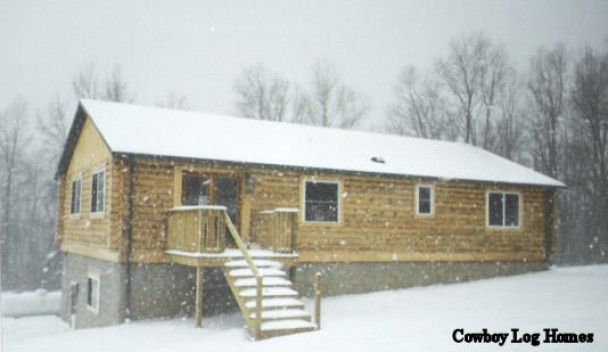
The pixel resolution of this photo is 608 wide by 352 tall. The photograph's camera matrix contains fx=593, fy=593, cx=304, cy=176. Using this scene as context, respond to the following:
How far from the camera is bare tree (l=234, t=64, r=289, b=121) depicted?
43656mm

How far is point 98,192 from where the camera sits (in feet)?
51.9

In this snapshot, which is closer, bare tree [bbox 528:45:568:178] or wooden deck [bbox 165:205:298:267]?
wooden deck [bbox 165:205:298:267]

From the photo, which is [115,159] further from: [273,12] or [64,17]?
[273,12]

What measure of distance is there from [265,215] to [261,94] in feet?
99.3

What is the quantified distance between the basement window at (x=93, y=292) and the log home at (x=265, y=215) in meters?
0.04

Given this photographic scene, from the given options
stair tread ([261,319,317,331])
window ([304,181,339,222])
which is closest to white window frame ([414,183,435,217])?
window ([304,181,339,222])

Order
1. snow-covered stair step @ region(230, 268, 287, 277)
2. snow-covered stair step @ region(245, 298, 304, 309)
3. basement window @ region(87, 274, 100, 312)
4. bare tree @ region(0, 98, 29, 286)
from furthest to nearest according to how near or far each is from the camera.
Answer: bare tree @ region(0, 98, 29, 286) < basement window @ region(87, 274, 100, 312) < snow-covered stair step @ region(230, 268, 287, 277) < snow-covered stair step @ region(245, 298, 304, 309)

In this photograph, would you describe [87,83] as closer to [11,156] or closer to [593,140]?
[11,156]

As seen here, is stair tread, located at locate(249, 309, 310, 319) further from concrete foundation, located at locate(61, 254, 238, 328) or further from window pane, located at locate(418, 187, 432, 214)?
window pane, located at locate(418, 187, 432, 214)

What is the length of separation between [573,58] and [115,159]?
18088 millimetres

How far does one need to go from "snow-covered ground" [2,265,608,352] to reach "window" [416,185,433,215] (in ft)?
8.02

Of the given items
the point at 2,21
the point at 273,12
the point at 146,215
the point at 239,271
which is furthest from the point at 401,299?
the point at 273,12

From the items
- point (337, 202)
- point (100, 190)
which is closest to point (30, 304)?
point (100, 190)

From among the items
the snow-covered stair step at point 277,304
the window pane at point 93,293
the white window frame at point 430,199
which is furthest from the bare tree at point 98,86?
the snow-covered stair step at point 277,304
